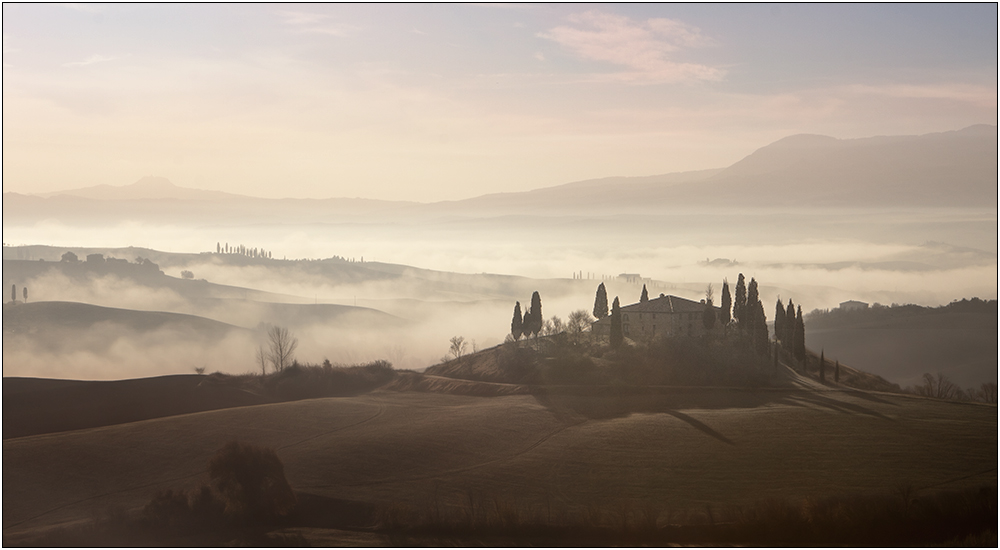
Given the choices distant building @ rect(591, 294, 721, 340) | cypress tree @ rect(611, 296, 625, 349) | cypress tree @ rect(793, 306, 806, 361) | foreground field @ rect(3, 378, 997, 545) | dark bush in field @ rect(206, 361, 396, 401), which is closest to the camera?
foreground field @ rect(3, 378, 997, 545)

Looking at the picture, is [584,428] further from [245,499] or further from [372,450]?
[245,499]

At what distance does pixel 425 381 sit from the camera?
95875 millimetres

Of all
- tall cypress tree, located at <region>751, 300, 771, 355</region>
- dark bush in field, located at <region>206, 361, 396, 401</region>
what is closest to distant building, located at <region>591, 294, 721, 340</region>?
tall cypress tree, located at <region>751, 300, 771, 355</region>

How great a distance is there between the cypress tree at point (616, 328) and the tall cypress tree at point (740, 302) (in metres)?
18.7

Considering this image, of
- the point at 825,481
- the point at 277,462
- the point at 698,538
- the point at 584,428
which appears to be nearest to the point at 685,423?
the point at 584,428

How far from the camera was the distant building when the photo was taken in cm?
10569

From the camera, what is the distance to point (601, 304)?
354ft

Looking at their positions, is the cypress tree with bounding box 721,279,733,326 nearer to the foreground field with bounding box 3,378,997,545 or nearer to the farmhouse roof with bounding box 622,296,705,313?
the farmhouse roof with bounding box 622,296,705,313

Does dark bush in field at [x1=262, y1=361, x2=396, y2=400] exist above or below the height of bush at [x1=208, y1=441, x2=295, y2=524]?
above

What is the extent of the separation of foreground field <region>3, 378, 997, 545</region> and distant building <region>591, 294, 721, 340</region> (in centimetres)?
2221

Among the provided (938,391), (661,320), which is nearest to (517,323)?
(661,320)

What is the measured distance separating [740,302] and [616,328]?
21.0m

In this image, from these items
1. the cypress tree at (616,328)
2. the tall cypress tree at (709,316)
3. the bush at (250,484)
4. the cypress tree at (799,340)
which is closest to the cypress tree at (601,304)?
the cypress tree at (616,328)

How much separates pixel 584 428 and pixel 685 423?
10.1 metres
